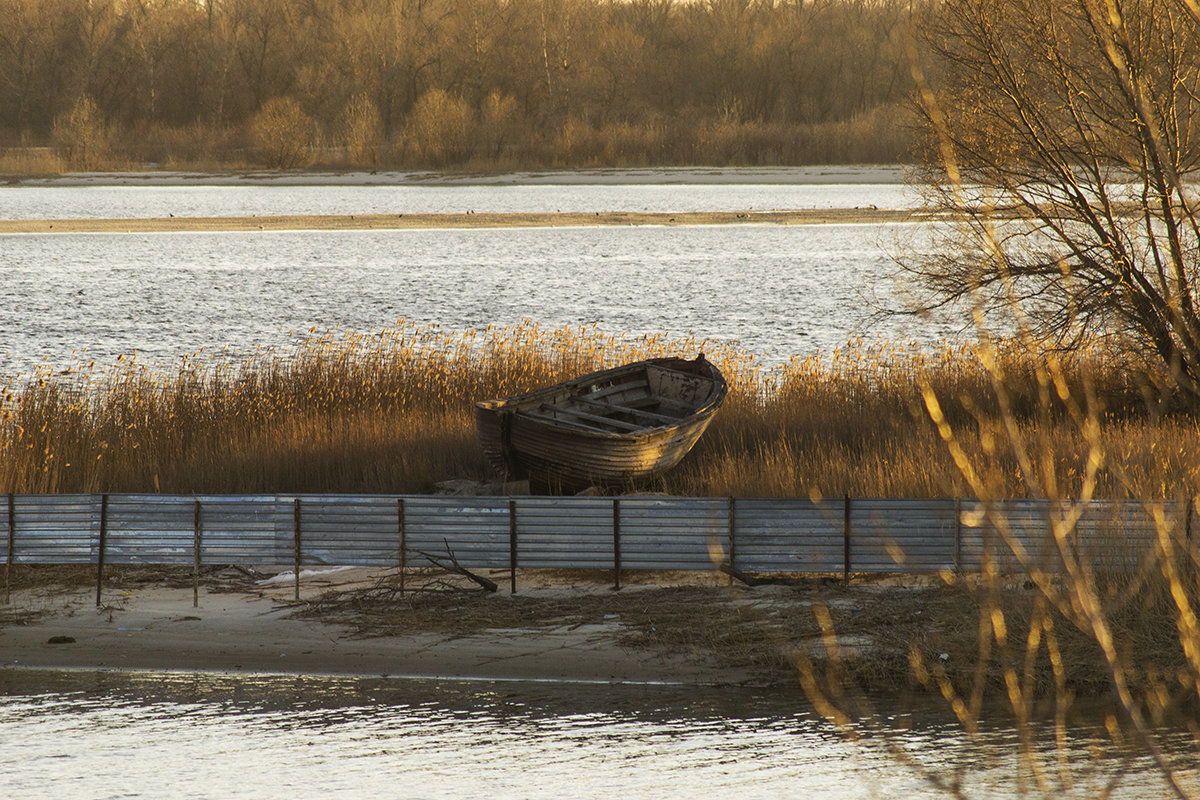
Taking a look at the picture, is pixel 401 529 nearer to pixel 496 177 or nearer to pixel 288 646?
pixel 288 646

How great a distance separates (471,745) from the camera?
7473mm

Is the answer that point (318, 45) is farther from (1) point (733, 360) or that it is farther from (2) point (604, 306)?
(1) point (733, 360)

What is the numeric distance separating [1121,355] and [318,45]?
66675 millimetres

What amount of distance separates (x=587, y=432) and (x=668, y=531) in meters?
2.64

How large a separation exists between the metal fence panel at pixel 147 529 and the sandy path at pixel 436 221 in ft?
126

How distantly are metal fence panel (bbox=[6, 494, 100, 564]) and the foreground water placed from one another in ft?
5.85

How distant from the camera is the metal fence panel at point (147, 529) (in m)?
10.1

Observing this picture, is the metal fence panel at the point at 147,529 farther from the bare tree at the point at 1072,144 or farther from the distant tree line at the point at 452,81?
the distant tree line at the point at 452,81

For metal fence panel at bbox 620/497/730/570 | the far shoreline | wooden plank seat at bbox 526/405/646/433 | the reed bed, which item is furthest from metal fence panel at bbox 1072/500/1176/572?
the far shoreline

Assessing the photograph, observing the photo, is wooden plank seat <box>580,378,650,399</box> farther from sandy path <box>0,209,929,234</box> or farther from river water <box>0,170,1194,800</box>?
sandy path <box>0,209,929,234</box>

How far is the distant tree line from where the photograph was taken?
63.1 meters

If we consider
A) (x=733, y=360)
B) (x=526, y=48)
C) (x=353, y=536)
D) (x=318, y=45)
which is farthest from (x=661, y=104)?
(x=353, y=536)

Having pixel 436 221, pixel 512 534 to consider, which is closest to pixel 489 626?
pixel 512 534

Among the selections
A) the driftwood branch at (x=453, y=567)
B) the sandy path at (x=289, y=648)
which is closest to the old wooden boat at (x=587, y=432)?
the driftwood branch at (x=453, y=567)
